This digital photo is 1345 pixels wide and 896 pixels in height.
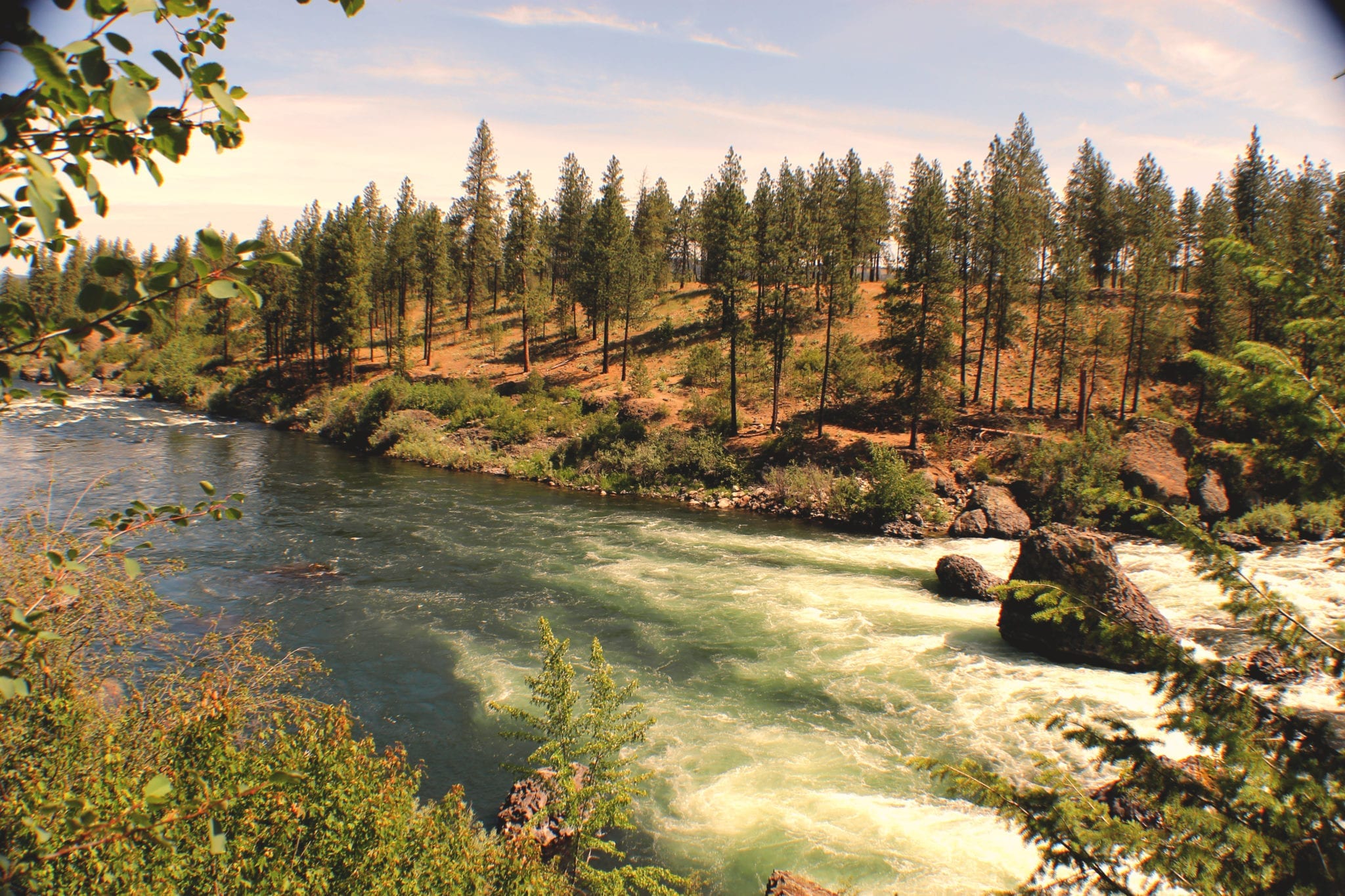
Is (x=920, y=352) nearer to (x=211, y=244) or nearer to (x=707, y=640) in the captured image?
(x=707, y=640)

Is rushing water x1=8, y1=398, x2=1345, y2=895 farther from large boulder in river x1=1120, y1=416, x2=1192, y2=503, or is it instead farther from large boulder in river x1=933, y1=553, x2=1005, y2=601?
large boulder in river x1=1120, y1=416, x2=1192, y2=503

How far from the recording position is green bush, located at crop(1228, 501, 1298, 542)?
23822mm

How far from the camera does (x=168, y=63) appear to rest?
6.91ft

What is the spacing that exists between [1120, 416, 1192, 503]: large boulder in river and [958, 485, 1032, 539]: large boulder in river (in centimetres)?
403

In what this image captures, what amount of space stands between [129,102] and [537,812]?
8904 millimetres

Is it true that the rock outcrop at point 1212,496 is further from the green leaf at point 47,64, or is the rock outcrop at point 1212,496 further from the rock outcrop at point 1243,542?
the green leaf at point 47,64

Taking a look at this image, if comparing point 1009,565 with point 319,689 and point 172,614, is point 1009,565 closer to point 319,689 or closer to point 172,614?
point 319,689

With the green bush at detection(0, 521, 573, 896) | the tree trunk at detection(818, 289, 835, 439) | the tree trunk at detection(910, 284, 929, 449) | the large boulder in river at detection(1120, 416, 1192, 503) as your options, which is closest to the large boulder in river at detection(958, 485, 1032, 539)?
the large boulder in river at detection(1120, 416, 1192, 503)

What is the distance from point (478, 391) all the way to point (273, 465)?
15.6 meters

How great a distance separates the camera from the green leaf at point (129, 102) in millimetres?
1876

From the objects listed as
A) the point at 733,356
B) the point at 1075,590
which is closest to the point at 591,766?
the point at 1075,590

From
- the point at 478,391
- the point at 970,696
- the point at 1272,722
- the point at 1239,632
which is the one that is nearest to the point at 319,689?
the point at 970,696

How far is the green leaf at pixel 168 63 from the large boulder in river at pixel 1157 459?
98.5ft

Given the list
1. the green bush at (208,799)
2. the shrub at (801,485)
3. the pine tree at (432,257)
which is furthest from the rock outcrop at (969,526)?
the pine tree at (432,257)
